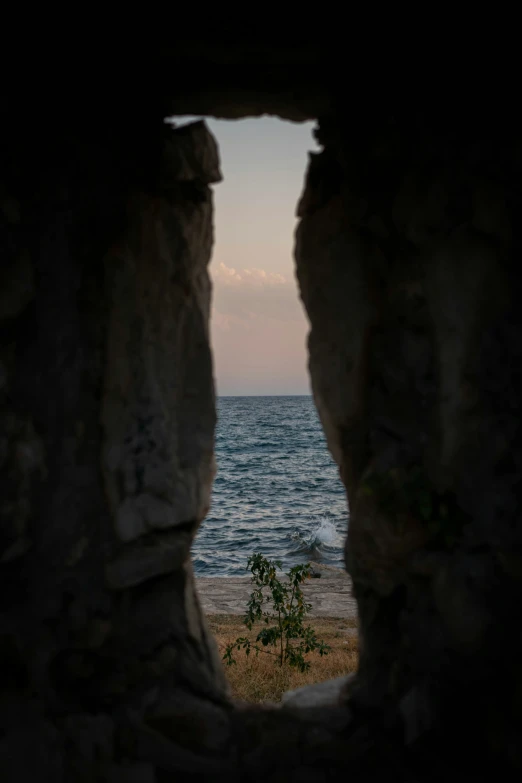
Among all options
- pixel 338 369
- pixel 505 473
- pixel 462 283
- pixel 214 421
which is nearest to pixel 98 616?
pixel 214 421

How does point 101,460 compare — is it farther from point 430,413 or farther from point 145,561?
point 430,413

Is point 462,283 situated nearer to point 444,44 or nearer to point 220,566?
point 444,44

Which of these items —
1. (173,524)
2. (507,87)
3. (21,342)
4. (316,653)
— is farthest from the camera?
(316,653)

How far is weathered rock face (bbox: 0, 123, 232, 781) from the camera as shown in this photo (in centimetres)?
307

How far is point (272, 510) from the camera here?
19.3m

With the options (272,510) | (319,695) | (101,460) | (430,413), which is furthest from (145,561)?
(272,510)

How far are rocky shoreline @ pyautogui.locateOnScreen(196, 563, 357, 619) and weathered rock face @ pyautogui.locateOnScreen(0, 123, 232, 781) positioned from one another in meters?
6.31

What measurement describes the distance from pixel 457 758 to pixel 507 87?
10.2ft

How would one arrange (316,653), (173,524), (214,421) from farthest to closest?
(316,653) < (214,421) < (173,524)

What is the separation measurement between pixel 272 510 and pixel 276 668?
12.6 meters

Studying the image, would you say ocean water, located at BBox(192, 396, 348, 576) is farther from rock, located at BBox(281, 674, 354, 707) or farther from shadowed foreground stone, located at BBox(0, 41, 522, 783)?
shadowed foreground stone, located at BBox(0, 41, 522, 783)

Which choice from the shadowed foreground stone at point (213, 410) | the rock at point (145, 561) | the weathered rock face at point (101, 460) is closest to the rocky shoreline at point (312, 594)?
the shadowed foreground stone at point (213, 410)

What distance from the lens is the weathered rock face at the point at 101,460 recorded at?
307 centimetres

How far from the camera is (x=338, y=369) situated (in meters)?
3.54
